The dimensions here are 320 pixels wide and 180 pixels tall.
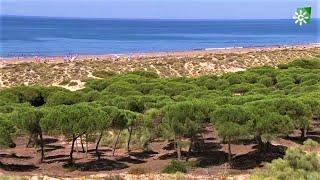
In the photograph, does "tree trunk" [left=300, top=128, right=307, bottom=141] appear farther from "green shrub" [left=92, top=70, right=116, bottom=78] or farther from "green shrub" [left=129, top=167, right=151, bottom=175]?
"green shrub" [left=92, top=70, right=116, bottom=78]

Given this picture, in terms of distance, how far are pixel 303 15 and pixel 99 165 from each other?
15.5 metres

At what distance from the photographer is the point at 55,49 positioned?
15138 cm

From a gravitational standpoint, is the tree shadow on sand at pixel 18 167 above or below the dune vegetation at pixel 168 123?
below

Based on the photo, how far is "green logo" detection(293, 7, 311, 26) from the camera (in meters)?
26.4

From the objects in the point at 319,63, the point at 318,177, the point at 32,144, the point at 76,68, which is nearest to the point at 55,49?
the point at 76,68

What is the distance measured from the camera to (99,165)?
3431 centimetres

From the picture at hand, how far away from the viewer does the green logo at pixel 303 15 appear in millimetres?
26406

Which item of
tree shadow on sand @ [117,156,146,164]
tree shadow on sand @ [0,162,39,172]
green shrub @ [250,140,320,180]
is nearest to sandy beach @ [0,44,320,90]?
tree shadow on sand @ [117,156,146,164]

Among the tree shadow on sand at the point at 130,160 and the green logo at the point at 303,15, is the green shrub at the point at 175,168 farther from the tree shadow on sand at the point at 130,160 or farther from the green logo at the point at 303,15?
the green logo at the point at 303,15

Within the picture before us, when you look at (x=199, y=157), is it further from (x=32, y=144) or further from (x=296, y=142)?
(x=32, y=144)

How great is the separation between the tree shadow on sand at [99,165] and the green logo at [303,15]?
45.6 ft

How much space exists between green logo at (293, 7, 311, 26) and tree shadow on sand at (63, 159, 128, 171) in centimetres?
1391

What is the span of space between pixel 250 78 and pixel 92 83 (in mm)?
17913

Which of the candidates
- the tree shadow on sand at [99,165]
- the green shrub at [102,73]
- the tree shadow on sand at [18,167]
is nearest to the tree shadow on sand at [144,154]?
the tree shadow on sand at [99,165]
